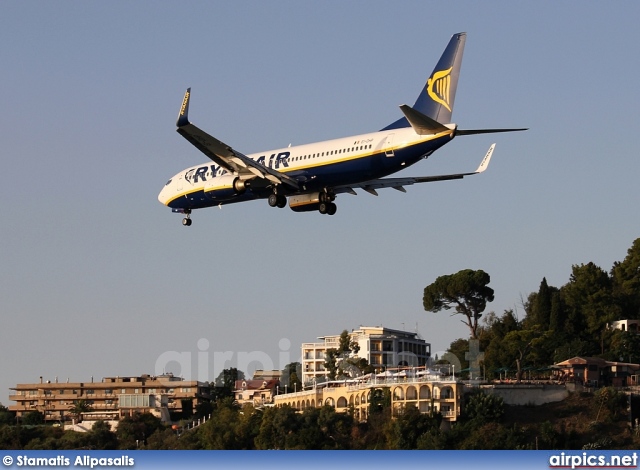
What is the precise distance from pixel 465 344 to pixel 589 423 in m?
58.2

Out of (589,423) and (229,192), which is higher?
(229,192)

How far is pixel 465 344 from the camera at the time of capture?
18425cm

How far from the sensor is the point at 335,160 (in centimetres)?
8794

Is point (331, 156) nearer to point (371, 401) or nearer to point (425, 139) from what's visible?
point (425, 139)

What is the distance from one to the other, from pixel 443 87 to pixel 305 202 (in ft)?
37.1

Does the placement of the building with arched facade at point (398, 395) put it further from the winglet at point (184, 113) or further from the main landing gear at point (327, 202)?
the winglet at point (184, 113)

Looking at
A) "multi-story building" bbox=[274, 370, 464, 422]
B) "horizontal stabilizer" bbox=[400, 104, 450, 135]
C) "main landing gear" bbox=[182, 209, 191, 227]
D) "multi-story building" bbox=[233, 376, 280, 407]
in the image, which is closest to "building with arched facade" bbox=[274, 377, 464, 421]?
"multi-story building" bbox=[274, 370, 464, 422]

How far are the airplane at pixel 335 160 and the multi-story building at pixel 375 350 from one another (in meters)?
81.2

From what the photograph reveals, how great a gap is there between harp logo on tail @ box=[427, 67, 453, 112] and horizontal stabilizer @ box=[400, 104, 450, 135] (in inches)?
206

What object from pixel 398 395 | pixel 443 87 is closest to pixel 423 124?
pixel 443 87

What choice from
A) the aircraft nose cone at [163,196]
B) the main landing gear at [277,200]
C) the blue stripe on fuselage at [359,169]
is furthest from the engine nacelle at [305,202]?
the aircraft nose cone at [163,196]

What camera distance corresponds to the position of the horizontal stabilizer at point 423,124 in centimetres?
8219

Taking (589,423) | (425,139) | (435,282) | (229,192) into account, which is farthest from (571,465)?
(435,282)

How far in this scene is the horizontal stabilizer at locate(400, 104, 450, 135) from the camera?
82.2 m
